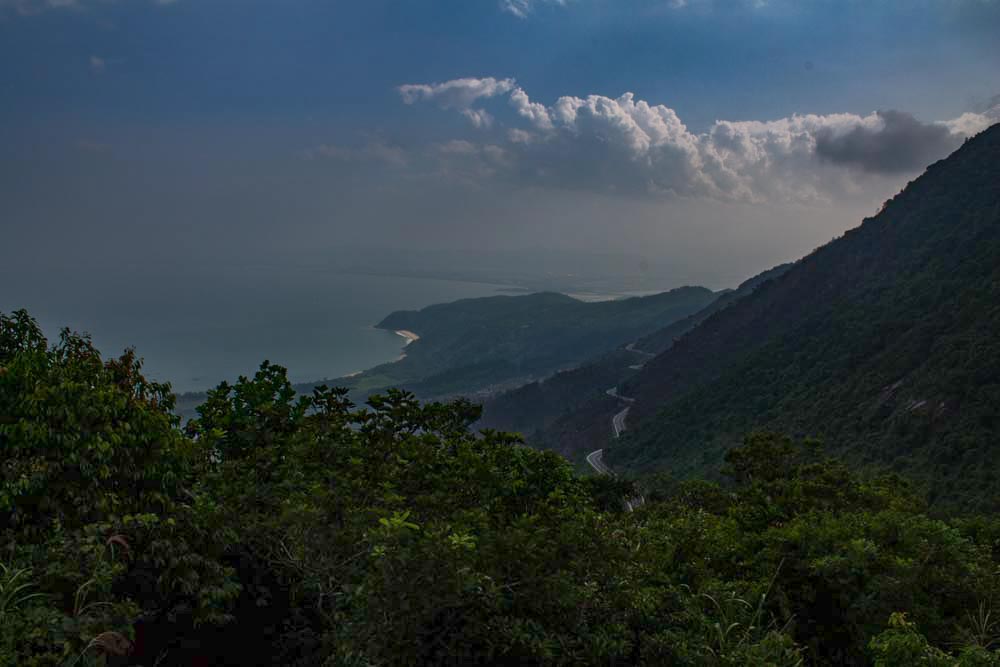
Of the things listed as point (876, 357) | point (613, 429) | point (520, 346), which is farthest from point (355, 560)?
point (520, 346)

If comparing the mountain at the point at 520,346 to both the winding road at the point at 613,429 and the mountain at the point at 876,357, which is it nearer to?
the winding road at the point at 613,429

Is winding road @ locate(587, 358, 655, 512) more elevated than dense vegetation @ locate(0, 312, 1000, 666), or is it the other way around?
dense vegetation @ locate(0, 312, 1000, 666)

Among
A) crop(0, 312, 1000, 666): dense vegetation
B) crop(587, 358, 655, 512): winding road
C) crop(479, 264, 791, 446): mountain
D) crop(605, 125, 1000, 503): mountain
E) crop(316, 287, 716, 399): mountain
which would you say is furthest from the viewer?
crop(316, 287, 716, 399): mountain

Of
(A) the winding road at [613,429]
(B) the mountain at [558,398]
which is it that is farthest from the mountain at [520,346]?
(A) the winding road at [613,429]

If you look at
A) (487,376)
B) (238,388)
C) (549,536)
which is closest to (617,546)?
(549,536)

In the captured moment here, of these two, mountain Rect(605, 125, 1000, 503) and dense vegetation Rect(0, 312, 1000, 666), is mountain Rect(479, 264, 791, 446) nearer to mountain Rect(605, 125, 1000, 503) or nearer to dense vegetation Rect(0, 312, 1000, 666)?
mountain Rect(605, 125, 1000, 503)

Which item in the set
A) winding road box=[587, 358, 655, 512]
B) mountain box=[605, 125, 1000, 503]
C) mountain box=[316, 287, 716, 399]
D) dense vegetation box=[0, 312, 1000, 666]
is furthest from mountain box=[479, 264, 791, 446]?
dense vegetation box=[0, 312, 1000, 666]
